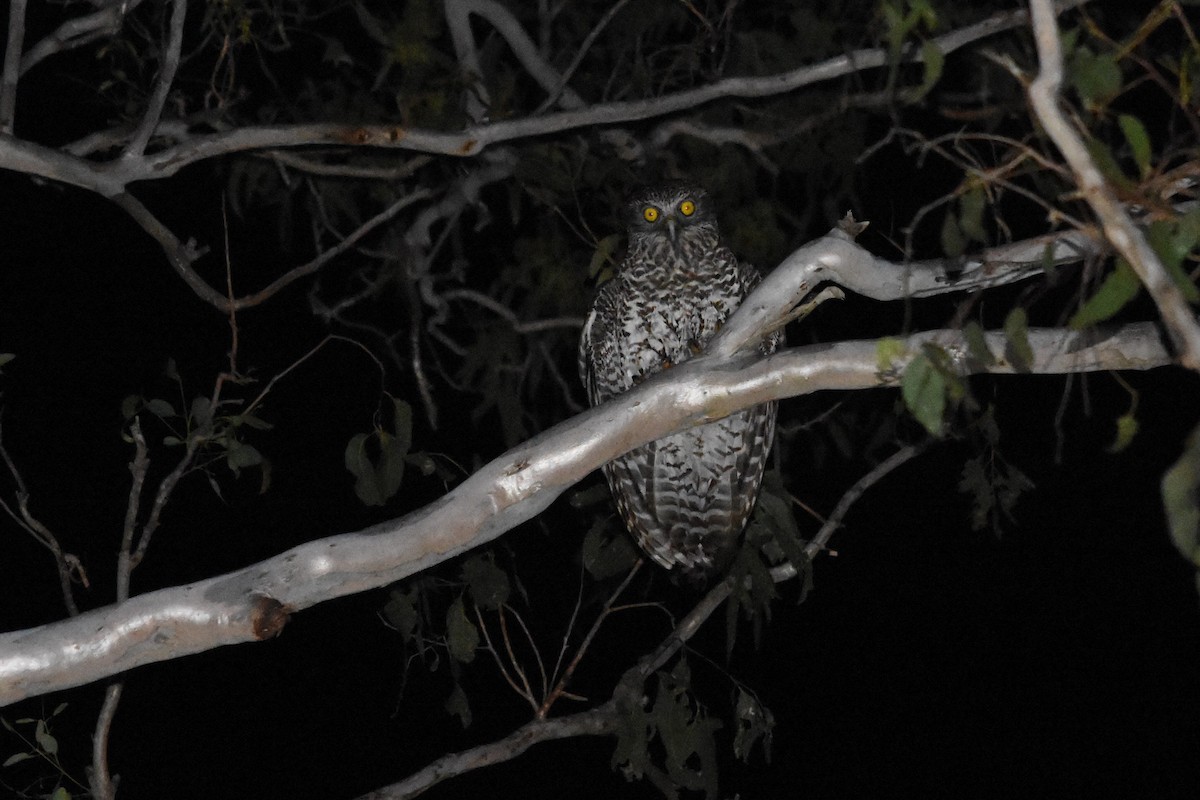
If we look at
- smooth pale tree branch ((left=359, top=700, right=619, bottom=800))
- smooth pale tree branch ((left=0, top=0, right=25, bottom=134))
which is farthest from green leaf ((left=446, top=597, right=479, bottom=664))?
smooth pale tree branch ((left=0, top=0, right=25, bottom=134))

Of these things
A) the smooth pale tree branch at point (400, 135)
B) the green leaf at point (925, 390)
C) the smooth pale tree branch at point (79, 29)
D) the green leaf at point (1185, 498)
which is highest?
the smooth pale tree branch at point (79, 29)

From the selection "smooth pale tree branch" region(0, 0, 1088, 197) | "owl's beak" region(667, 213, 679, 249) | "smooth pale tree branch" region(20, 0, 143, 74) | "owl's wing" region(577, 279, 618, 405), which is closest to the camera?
"smooth pale tree branch" region(0, 0, 1088, 197)

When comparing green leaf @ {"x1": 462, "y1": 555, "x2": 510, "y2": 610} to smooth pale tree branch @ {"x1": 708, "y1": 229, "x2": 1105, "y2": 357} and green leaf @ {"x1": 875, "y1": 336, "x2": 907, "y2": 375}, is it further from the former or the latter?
green leaf @ {"x1": 875, "y1": 336, "x2": 907, "y2": 375}

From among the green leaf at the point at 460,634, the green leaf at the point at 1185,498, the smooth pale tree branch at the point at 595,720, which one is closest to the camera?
the green leaf at the point at 1185,498

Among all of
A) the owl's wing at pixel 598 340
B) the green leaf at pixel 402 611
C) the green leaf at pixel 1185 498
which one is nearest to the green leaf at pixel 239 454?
the green leaf at pixel 402 611

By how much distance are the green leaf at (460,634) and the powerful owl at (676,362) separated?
64 cm

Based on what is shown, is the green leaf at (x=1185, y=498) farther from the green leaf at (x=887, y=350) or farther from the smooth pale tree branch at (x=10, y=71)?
the smooth pale tree branch at (x=10, y=71)

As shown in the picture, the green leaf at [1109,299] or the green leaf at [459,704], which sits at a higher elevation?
the green leaf at [1109,299]

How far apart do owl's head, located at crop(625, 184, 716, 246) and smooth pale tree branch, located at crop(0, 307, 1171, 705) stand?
1250 mm

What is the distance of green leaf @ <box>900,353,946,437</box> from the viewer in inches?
53.7

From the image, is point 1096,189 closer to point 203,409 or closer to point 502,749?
point 203,409

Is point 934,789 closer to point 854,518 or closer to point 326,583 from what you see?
point 854,518

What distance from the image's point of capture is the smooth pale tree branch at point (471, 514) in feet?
6.15

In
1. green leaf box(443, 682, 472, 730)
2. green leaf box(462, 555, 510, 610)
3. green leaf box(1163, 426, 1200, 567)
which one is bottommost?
green leaf box(443, 682, 472, 730)
